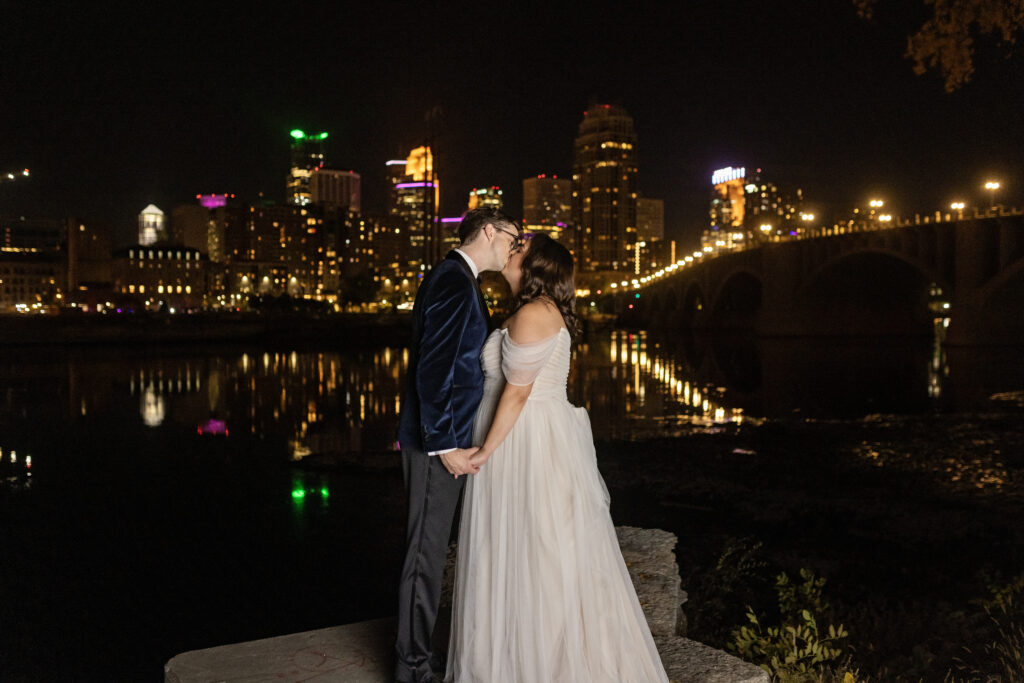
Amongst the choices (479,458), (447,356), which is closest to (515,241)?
(447,356)

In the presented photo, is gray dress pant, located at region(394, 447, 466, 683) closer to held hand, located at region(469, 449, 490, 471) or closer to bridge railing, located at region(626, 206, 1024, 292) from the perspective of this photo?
held hand, located at region(469, 449, 490, 471)

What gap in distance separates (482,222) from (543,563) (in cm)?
165

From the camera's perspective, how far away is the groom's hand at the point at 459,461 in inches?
149

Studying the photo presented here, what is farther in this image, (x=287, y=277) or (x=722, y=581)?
(x=287, y=277)

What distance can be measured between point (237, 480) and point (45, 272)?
436 ft

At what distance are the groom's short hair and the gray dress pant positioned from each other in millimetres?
1083

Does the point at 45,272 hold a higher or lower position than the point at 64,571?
higher

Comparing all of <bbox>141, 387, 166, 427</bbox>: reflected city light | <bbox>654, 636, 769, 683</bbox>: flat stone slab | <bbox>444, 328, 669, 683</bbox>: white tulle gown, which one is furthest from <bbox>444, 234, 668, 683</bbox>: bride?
<bbox>141, 387, 166, 427</bbox>: reflected city light

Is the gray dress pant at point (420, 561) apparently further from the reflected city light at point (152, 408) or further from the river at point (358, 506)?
the reflected city light at point (152, 408)

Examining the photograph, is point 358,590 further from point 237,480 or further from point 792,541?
point 237,480

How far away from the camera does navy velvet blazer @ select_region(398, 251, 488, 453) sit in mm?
3789

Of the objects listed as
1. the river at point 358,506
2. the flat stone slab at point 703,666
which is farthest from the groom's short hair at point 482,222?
the river at point 358,506

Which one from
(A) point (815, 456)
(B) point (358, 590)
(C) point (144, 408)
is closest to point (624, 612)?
→ (B) point (358, 590)

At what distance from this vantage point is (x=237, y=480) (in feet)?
47.7
